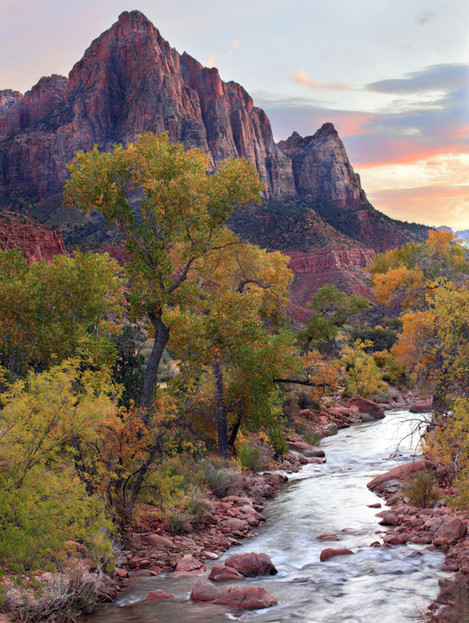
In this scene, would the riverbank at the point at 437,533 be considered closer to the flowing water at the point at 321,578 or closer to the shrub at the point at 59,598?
the flowing water at the point at 321,578

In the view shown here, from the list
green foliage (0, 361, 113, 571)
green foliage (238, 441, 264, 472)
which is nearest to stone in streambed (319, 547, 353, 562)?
green foliage (0, 361, 113, 571)

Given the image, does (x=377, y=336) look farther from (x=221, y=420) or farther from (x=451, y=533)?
(x=451, y=533)

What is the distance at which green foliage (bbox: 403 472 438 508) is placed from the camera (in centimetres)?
1231

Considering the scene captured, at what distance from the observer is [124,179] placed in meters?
11.6

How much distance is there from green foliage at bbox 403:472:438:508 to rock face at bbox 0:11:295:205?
112 meters

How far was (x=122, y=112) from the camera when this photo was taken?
13112cm

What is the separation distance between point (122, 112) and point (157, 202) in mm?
131426

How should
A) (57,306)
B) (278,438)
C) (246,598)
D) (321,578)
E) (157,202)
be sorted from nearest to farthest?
1. (246,598)
2. (321,578)
3. (57,306)
4. (157,202)
5. (278,438)

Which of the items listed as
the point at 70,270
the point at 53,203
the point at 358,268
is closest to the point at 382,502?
the point at 70,270

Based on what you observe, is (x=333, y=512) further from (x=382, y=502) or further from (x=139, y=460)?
(x=139, y=460)

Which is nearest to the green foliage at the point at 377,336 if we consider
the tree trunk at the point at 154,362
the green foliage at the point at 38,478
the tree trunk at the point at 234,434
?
the tree trunk at the point at 234,434

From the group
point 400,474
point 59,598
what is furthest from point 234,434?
point 59,598

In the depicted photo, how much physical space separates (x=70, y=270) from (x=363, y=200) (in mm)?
146003

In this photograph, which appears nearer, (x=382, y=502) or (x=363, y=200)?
(x=382, y=502)
